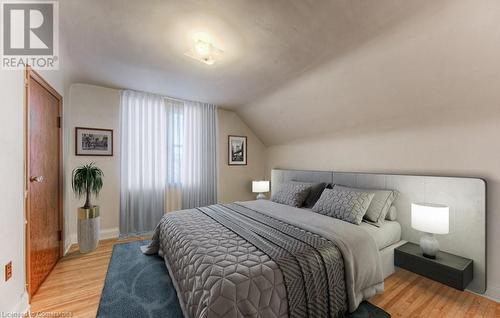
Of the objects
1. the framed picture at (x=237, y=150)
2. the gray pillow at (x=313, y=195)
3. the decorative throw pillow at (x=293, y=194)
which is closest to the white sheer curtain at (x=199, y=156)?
the framed picture at (x=237, y=150)

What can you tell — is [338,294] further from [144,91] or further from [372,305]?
[144,91]

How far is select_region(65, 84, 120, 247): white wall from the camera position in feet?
10.4

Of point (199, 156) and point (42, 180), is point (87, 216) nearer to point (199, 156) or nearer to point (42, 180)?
point (42, 180)

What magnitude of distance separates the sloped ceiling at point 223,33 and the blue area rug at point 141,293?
2.42m

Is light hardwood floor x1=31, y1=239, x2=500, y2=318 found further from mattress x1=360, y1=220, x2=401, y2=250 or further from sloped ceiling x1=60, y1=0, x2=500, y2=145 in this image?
sloped ceiling x1=60, y1=0, x2=500, y2=145

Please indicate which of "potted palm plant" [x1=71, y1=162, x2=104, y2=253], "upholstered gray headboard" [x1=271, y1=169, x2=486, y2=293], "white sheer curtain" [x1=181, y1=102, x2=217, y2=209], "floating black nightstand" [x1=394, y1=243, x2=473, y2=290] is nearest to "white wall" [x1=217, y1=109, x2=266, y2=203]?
"white sheer curtain" [x1=181, y1=102, x2=217, y2=209]

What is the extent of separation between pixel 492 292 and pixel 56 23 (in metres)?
4.71

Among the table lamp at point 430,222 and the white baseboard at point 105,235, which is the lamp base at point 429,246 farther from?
the white baseboard at point 105,235

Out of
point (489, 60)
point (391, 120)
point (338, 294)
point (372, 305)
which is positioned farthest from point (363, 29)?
point (372, 305)

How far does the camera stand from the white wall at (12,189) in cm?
147

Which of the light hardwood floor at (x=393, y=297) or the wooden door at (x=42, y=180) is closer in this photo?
the light hardwood floor at (x=393, y=297)

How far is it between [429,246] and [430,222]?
26 centimetres

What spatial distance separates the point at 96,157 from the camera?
3.35 meters

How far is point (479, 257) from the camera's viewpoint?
1.97 metres
